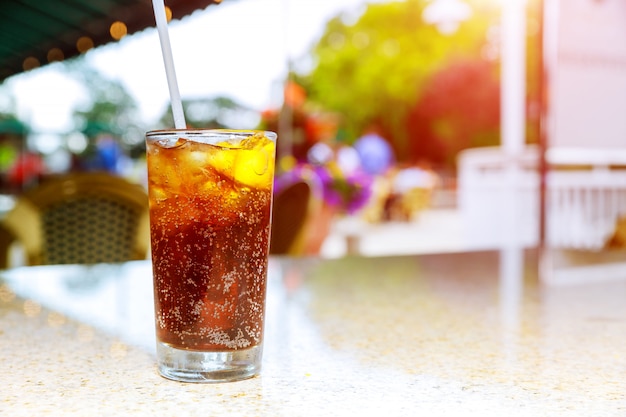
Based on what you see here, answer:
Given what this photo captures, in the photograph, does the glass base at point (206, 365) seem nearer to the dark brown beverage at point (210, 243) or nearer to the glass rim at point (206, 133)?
the dark brown beverage at point (210, 243)

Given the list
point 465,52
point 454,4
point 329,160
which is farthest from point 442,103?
point 329,160

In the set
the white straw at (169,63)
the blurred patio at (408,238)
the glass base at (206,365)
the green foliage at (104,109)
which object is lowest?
the blurred patio at (408,238)

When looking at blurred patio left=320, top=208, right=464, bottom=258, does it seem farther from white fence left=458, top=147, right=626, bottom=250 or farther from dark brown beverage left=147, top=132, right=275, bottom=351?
dark brown beverage left=147, top=132, right=275, bottom=351

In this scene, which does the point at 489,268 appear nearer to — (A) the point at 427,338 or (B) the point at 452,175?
(A) the point at 427,338

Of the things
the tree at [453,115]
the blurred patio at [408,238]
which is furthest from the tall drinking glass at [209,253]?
the tree at [453,115]

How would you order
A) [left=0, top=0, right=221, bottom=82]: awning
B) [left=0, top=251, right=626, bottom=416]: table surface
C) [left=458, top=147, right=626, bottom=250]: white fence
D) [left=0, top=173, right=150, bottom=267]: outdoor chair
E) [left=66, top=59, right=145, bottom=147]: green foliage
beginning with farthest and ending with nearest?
1. [left=66, top=59, right=145, bottom=147]: green foliage
2. [left=458, top=147, right=626, bottom=250]: white fence
3. [left=0, top=0, right=221, bottom=82]: awning
4. [left=0, top=173, right=150, bottom=267]: outdoor chair
5. [left=0, top=251, right=626, bottom=416]: table surface

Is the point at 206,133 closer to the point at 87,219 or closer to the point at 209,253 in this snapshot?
the point at 209,253

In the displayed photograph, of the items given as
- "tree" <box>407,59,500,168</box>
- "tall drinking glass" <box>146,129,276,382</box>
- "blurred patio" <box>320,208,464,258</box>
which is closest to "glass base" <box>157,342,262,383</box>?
"tall drinking glass" <box>146,129,276,382</box>
